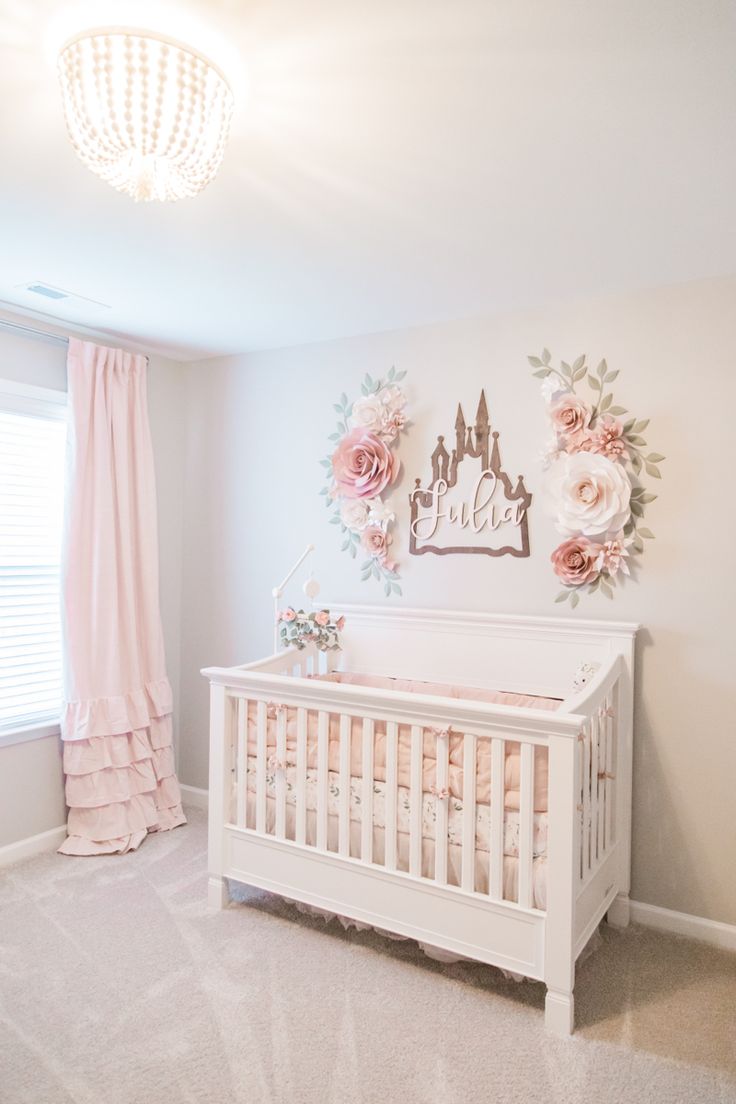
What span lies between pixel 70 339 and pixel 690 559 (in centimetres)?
266

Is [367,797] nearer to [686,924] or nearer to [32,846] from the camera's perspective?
[686,924]

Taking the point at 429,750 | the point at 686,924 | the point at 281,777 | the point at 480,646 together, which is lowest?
the point at 686,924

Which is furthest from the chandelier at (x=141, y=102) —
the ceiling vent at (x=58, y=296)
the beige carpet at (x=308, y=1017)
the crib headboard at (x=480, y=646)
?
the beige carpet at (x=308, y=1017)

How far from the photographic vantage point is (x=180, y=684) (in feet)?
12.4

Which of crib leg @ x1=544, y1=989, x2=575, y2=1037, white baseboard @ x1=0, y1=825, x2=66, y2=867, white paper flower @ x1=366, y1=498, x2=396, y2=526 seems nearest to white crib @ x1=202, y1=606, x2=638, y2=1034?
crib leg @ x1=544, y1=989, x2=575, y2=1037

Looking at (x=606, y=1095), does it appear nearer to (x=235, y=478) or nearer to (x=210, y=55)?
(x=210, y=55)

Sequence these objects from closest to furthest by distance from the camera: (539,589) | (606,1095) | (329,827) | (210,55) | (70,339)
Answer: (210,55), (606,1095), (329,827), (539,589), (70,339)

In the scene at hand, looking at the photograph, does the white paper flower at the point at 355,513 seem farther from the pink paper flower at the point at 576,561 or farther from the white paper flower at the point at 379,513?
the pink paper flower at the point at 576,561

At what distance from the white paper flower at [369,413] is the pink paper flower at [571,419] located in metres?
0.76

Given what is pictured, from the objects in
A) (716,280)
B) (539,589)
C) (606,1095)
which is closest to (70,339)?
(539,589)

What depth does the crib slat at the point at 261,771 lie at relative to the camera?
99.4 inches

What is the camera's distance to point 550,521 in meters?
2.73

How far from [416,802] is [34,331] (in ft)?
7.94

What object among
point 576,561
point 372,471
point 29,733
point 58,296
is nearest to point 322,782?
point 576,561
